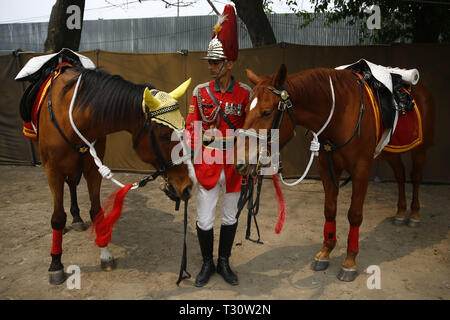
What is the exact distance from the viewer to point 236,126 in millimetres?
2723

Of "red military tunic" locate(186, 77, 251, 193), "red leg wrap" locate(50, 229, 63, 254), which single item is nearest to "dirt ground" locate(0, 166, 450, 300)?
"red leg wrap" locate(50, 229, 63, 254)

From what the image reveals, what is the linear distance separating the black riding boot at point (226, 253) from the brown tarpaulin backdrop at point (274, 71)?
11.6 ft

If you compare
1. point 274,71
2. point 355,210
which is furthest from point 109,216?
point 274,71

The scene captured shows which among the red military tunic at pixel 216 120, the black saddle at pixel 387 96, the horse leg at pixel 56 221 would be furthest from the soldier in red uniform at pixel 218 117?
the black saddle at pixel 387 96

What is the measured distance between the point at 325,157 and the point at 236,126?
38.4 inches

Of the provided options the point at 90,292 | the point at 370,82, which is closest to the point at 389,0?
the point at 370,82

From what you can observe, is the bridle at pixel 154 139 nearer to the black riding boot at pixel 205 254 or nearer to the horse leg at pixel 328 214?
A: the black riding boot at pixel 205 254

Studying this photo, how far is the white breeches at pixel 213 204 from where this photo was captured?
9.20ft

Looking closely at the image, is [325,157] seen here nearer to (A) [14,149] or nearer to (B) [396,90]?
(B) [396,90]

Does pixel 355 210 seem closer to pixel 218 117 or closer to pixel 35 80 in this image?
pixel 218 117

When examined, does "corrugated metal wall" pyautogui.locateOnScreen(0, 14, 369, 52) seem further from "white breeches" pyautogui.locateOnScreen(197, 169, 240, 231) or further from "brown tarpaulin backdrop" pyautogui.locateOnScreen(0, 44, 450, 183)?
"white breeches" pyautogui.locateOnScreen(197, 169, 240, 231)

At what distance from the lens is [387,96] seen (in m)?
3.24

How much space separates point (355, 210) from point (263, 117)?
132cm

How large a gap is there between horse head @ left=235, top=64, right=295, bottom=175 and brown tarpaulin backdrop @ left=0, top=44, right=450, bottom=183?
374cm
